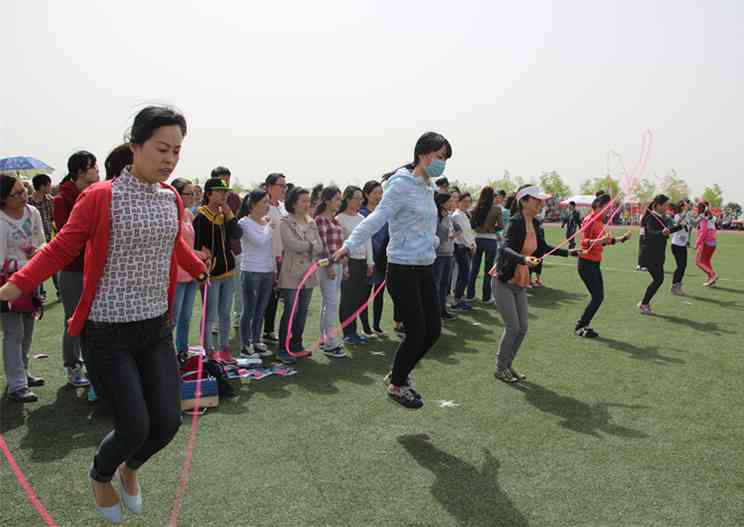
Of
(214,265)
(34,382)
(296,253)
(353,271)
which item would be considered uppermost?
(296,253)

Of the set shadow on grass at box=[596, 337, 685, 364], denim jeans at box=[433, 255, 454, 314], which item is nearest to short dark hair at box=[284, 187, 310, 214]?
denim jeans at box=[433, 255, 454, 314]

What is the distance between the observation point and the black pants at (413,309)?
186 inches

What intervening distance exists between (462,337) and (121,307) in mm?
6190

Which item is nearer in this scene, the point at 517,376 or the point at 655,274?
the point at 517,376

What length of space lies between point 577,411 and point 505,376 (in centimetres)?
103

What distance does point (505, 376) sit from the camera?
6.23 meters

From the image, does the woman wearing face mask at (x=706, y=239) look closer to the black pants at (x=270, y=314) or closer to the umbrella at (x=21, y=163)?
the black pants at (x=270, y=314)

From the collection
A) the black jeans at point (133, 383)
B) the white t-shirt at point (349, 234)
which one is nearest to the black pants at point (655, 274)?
the white t-shirt at point (349, 234)

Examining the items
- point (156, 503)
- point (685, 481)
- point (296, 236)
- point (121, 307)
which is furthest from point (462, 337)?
point (121, 307)

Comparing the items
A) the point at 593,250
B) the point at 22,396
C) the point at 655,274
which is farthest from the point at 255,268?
the point at 655,274

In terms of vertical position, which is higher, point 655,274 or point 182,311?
point 655,274

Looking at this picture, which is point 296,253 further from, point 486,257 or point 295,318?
point 486,257

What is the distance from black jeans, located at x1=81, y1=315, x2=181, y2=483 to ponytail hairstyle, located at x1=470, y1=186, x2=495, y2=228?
8.10 metres

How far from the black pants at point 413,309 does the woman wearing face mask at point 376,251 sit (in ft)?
10.2
